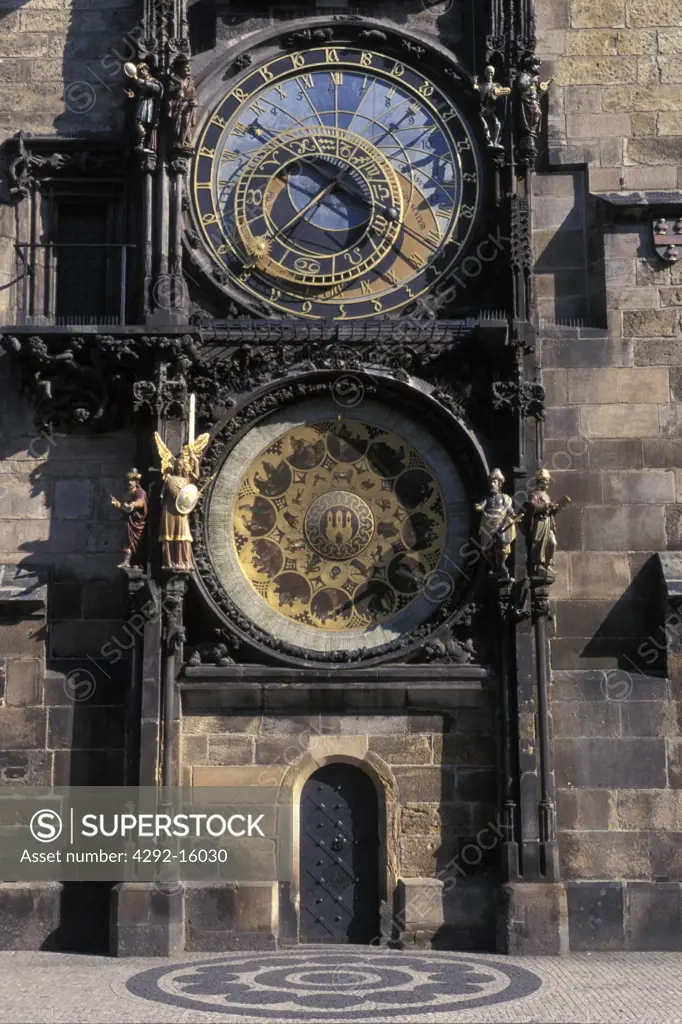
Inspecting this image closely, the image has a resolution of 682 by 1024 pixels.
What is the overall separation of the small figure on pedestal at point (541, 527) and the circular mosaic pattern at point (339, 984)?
4.21m

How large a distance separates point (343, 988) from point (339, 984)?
7.0 inches

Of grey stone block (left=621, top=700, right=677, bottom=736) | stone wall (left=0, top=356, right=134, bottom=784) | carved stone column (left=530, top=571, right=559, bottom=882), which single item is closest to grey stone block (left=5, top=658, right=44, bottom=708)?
Answer: stone wall (left=0, top=356, right=134, bottom=784)

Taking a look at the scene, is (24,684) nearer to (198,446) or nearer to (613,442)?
(198,446)

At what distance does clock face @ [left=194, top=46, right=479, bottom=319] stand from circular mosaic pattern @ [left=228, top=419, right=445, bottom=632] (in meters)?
1.61

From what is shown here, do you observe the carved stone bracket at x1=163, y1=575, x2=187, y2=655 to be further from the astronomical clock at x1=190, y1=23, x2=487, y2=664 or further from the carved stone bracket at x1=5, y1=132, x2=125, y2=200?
the carved stone bracket at x1=5, y1=132, x2=125, y2=200

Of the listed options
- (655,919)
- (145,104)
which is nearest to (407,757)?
(655,919)

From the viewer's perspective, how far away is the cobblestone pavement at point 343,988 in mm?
12297

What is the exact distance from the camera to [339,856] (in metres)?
16.2

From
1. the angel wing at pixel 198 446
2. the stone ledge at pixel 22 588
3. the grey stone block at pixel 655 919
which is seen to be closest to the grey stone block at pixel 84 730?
the stone ledge at pixel 22 588

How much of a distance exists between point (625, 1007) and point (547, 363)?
24.5ft

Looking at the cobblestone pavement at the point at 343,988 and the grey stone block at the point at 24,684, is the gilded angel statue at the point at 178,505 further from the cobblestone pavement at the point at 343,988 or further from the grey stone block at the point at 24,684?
the cobblestone pavement at the point at 343,988

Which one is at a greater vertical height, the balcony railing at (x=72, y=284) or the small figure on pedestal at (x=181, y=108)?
the small figure on pedestal at (x=181, y=108)

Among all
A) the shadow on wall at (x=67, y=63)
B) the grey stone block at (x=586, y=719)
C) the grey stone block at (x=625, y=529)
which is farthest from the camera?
the shadow on wall at (x=67, y=63)

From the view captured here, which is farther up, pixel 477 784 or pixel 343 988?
pixel 477 784
